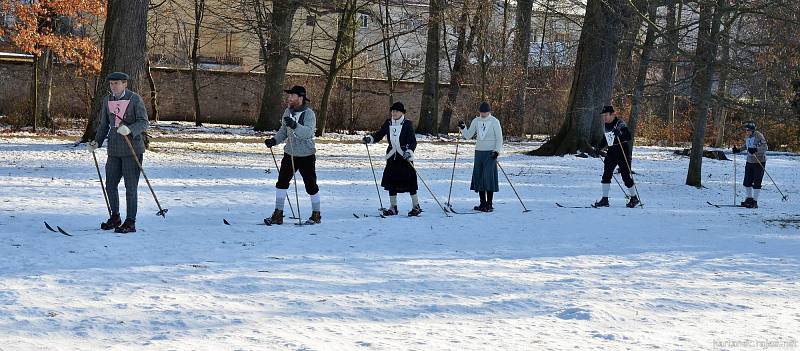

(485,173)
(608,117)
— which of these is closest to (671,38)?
(608,117)

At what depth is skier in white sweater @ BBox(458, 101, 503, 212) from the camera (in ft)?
44.2

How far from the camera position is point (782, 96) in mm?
14008

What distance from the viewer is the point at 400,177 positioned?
12.5 metres

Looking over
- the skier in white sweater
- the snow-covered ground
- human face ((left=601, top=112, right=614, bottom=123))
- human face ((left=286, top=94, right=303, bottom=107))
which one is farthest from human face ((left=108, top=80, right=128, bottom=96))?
human face ((left=601, top=112, right=614, bottom=123))

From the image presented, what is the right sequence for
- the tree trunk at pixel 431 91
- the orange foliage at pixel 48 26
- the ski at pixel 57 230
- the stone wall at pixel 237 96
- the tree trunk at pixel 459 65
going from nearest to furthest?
the ski at pixel 57 230 → the orange foliage at pixel 48 26 → the stone wall at pixel 237 96 → the tree trunk at pixel 459 65 → the tree trunk at pixel 431 91

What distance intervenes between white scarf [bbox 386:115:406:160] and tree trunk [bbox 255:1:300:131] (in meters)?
18.3

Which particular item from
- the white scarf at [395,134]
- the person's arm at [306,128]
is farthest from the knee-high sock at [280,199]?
the white scarf at [395,134]

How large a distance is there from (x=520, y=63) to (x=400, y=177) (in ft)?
84.1

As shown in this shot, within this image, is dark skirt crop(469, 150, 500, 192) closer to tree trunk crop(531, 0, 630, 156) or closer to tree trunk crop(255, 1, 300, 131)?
tree trunk crop(531, 0, 630, 156)

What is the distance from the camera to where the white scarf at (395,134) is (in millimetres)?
12570

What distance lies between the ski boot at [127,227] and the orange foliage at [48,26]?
60.3ft

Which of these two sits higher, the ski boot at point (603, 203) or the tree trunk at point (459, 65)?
the tree trunk at point (459, 65)

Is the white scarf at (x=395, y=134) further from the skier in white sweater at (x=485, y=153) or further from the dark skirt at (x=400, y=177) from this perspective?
the skier in white sweater at (x=485, y=153)

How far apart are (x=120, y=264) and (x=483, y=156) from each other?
6.91 m
